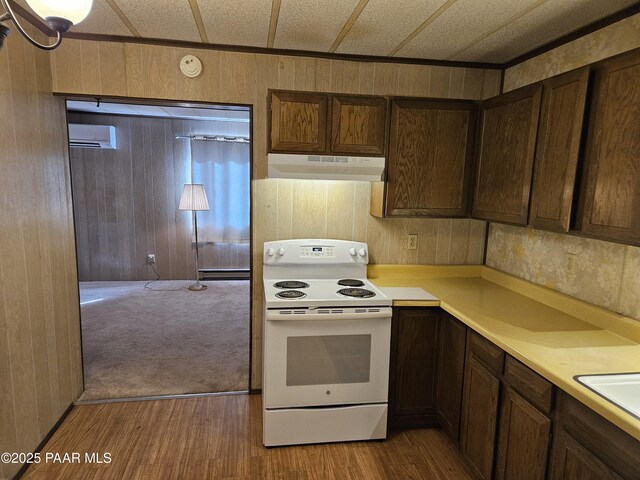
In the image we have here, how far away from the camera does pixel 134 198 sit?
5.73 meters

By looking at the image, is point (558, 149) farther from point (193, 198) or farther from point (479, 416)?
point (193, 198)

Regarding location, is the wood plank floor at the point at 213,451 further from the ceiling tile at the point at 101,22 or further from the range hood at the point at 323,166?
the ceiling tile at the point at 101,22

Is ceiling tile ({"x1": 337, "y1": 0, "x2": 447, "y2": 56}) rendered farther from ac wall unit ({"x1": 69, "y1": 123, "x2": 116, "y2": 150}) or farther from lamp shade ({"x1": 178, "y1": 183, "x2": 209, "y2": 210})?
ac wall unit ({"x1": 69, "y1": 123, "x2": 116, "y2": 150})

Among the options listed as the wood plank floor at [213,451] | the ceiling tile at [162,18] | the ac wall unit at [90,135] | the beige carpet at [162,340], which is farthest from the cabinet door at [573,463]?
the ac wall unit at [90,135]

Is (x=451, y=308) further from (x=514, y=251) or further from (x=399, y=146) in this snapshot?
(x=399, y=146)

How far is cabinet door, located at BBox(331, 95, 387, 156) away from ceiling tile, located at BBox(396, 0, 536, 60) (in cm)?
43

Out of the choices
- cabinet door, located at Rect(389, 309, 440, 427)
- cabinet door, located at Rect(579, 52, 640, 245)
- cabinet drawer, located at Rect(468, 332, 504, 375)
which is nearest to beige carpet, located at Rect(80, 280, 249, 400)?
cabinet door, located at Rect(389, 309, 440, 427)

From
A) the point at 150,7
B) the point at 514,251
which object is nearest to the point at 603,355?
the point at 514,251

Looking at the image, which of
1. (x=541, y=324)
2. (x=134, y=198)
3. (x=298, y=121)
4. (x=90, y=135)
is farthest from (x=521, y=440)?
(x=90, y=135)

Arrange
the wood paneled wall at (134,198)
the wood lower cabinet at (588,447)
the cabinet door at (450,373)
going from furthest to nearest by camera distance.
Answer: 1. the wood paneled wall at (134,198)
2. the cabinet door at (450,373)
3. the wood lower cabinet at (588,447)

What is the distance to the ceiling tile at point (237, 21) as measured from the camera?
1959mm

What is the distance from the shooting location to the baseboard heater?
20.0ft

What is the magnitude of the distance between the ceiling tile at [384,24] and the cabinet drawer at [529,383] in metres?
1.71

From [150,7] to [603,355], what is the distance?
105 inches
